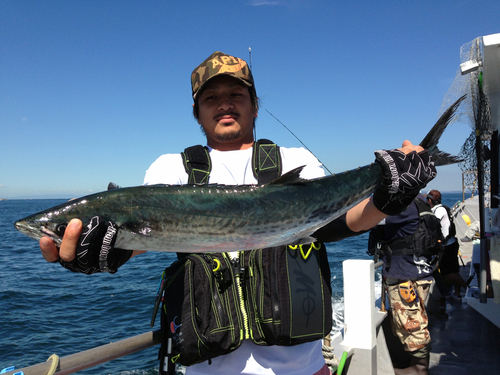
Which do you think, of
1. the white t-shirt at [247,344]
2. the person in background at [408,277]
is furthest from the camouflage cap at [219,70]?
the person in background at [408,277]

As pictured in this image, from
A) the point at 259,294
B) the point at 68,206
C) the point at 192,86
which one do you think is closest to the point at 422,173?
the point at 259,294

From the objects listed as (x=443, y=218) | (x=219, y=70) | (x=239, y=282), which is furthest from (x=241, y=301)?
(x=443, y=218)

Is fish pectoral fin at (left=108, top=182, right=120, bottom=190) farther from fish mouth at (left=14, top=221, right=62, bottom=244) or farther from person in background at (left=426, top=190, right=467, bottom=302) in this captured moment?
person in background at (left=426, top=190, right=467, bottom=302)

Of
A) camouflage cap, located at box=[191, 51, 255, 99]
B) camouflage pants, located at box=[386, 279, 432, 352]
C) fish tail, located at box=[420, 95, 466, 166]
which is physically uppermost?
camouflage cap, located at box=[191, 51, 255, 99]

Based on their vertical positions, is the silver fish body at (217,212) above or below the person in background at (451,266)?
above

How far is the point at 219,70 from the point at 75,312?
45.4 feet

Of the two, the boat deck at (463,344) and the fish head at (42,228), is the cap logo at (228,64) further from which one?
the boat deck at (463,344)

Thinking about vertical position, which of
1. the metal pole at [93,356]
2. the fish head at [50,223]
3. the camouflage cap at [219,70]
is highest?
the camouflage cap at [219,70]

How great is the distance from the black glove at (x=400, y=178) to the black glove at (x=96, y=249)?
72.6 inches

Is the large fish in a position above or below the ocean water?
above

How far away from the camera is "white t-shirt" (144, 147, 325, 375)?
2.31 metres

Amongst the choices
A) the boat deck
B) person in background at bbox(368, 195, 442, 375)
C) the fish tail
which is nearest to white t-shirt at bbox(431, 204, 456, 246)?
the boat deck

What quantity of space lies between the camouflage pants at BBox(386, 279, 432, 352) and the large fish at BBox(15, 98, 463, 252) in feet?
13.7

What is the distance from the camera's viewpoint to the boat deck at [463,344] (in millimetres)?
5957
